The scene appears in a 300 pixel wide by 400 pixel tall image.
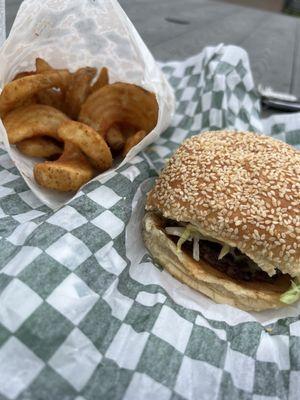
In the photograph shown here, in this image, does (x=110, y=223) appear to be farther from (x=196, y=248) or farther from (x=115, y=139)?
(x=115, y=139)

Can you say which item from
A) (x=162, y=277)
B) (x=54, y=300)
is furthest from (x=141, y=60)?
(x=54, y=300)

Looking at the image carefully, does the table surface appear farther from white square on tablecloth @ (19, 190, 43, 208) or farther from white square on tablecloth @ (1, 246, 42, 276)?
white square on tablecloth @ (1, 246, 42, 276)

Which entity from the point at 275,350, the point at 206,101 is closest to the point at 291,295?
the point at 275,350

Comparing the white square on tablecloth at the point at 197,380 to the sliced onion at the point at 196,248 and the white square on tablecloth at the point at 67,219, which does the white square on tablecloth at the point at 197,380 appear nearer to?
the sliced onion at the point at 196,248

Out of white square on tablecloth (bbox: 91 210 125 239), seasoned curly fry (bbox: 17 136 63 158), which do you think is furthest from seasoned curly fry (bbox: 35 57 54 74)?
white square on tablecloth (bbox: 91 210 125 239)

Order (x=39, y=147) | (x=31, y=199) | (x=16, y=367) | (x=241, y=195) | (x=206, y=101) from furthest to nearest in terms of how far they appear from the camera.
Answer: (x=206, y=101), (x=39, y=147), (x=31, y=199), (x=241, y=195), (x=16, y=367)

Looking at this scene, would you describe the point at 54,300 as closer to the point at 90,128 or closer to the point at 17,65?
the point at 90,128
